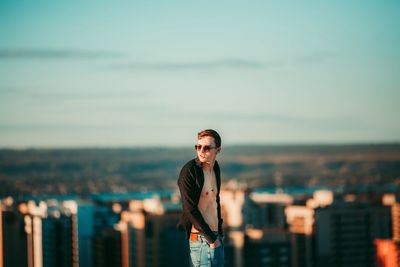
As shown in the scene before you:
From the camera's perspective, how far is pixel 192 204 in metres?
3.88

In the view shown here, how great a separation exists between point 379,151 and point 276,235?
2116 inches

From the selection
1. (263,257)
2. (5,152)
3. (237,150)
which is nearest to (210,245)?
(263,257)

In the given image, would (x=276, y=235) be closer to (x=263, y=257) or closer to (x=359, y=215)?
(x=263, y=257)

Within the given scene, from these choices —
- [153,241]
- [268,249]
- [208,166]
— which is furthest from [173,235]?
[208,166]

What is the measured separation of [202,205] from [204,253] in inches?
5.7

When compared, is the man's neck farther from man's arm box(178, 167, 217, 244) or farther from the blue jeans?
the blue jeans

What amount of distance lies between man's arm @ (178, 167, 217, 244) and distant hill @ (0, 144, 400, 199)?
6598 centimetres

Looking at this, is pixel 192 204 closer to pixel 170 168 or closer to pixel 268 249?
pixel 268 249

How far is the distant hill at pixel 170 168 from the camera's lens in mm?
75438

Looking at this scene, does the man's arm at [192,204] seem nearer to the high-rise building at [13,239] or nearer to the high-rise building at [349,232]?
the high-rise building at [13,239]

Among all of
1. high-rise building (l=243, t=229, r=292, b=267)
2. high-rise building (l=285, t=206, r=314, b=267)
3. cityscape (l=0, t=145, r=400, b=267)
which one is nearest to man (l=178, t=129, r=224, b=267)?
cityscape (l=0, t=145, r=400, b=267)

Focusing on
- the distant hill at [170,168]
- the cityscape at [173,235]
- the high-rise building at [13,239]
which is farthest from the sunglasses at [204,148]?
the distant hill at [170,168]

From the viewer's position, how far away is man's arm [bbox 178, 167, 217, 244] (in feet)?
12.7

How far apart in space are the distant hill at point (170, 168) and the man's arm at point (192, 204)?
6598 cm
